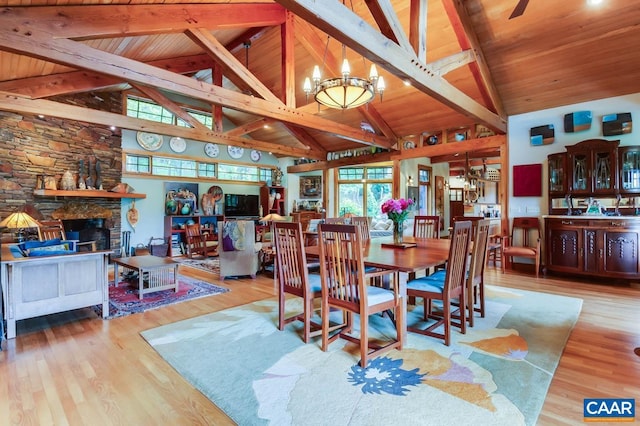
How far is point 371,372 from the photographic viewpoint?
221 cm

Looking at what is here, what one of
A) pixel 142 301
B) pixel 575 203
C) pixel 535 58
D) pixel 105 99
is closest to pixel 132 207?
pixel 105 99

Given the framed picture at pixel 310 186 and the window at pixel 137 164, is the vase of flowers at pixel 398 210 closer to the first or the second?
the window at pixel 137 164

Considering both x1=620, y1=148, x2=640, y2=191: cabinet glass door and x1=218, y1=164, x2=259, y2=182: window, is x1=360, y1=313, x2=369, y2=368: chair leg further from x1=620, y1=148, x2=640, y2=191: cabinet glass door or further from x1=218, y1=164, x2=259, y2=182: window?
x1=218, y1=164, x2=259, y2=182: window

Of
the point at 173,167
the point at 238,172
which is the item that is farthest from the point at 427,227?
the point at 173,167

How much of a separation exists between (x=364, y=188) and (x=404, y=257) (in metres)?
7.51

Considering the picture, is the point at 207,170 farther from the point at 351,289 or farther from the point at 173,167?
the point at 351,289

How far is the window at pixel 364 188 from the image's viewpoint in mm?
10081

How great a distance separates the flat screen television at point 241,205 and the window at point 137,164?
2.08 meters

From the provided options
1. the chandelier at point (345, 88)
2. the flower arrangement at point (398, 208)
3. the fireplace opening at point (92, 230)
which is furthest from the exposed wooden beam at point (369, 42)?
the fireplace opening at point (92, 230)

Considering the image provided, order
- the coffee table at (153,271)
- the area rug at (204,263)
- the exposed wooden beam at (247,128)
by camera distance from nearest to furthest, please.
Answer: the coffee table at (153,271) → the area rug at (204,263) → the exposed wooden beam at (247,128)

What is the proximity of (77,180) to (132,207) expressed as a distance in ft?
4.04

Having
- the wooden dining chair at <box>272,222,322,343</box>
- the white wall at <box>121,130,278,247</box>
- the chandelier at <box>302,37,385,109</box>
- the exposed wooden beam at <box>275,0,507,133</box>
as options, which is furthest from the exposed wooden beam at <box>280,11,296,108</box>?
the white wall at <box>121,130,278,247</box>

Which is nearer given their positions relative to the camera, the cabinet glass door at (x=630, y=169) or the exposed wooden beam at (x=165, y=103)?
the cabinet glass door at (x=630, y=169)

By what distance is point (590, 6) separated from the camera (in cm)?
374
